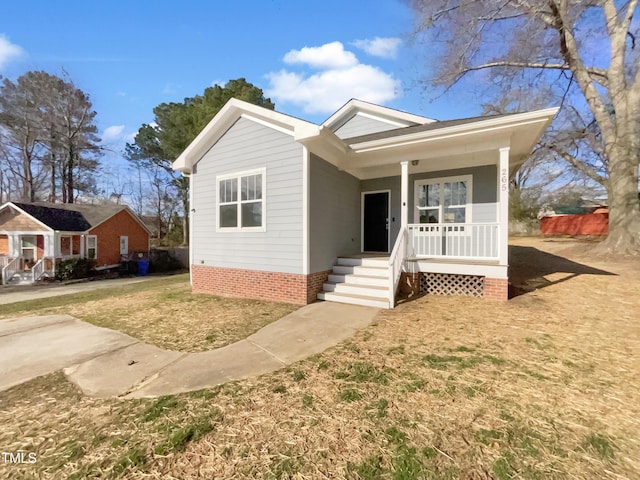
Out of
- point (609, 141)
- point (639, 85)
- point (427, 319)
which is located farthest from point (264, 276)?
point (639, 85)

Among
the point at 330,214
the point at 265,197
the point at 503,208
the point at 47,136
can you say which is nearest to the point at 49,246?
the point at 47,136

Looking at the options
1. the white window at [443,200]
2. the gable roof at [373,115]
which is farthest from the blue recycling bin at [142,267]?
the white window at [443,200]

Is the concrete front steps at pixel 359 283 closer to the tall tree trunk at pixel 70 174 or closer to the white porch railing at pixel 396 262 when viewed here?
the white porch railing at pixel 396 262

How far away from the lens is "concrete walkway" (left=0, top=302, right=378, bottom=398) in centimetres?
314

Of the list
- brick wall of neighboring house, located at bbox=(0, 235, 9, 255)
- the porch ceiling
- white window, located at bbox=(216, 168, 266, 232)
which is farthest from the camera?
brick wall of neighboring house, located at bbox=(0, 235, 9, 255)

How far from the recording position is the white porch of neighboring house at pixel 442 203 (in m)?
6.13

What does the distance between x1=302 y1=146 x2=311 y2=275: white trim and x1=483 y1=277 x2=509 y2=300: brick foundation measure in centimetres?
397

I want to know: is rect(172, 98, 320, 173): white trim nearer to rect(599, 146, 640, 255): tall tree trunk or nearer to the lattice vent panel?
the lattice vent panel

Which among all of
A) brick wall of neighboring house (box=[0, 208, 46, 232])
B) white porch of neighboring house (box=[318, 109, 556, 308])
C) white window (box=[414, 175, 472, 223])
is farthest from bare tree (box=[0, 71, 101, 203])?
white window (box=[414, 175, 472, 223])

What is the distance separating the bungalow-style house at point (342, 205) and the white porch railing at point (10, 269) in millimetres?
14902

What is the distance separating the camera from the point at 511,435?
2184mm

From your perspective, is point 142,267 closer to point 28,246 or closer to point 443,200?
point 28,246

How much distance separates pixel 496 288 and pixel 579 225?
2361 cm

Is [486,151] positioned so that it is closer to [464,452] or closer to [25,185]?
[464,452]
